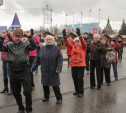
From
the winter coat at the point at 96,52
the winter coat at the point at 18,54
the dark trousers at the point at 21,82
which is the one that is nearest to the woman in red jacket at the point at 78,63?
the winter coat at the point at 96,52

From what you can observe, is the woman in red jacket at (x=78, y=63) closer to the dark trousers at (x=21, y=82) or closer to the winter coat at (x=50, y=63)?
the winter coat at (x=50, y=63)

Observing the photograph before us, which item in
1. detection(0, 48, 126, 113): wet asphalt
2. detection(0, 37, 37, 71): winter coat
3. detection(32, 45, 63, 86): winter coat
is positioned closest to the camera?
detection(0, 37, 37, 71): winter coat

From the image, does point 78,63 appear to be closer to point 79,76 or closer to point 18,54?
point 79,76

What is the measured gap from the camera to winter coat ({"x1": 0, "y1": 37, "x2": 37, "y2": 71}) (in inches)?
175

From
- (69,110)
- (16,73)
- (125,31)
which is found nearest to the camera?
(16,73)

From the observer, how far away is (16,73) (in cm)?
451

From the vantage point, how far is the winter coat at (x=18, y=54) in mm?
Answer: 4453

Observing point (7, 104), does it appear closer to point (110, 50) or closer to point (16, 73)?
point (16, 73)

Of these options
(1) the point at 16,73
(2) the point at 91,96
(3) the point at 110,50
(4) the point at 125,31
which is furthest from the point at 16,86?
(4) the point at 125,31

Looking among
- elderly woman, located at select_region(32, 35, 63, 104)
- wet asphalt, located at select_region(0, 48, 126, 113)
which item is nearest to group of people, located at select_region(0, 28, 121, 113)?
elderly woman, located at select_region(32, 35, 63, 104)

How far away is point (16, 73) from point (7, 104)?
1.30 m

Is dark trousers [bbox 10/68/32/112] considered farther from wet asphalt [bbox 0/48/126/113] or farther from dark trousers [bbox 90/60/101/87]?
dark trousers [bbox 90/60/101/87]

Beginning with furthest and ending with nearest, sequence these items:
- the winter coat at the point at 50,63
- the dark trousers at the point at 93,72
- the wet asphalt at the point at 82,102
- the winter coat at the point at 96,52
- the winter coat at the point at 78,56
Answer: the dark trousers at the point at 93,72 < the winter coat at the point at 96,52 < the winter coat at the point at 78,56 < the winter coat at the point at 50,63 < the wet asphalt at the point at 82,102

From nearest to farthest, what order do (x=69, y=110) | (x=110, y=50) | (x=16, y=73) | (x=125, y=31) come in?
(x=16, y=73), (x=69, y=110), (x=110, y=50), (x=125, y=31)
